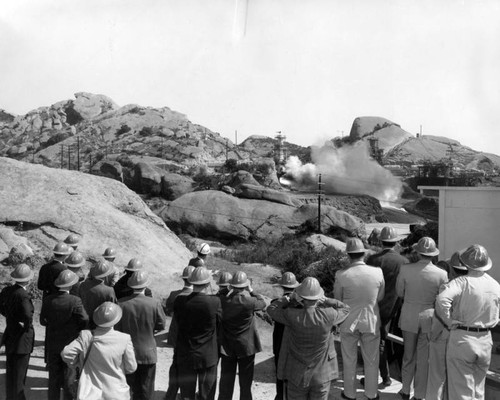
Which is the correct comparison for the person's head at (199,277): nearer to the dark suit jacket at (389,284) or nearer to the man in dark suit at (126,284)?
the man in dark suit at (126,284)

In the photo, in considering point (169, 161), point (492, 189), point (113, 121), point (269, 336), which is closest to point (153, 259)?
point (269, 336)

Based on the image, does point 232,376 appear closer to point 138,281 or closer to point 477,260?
point 138,281

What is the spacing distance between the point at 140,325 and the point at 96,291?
0.97 m

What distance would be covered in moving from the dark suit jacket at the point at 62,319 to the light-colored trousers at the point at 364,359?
282 cm

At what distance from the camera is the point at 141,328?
5.51m

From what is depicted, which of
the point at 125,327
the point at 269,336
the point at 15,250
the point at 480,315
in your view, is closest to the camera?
the point at 480,315

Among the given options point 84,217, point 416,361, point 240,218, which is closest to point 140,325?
point 416,361

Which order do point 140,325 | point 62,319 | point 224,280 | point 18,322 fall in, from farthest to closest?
1. point 224,280
2. point 18,322
3. point 62,319
4. point 140,325

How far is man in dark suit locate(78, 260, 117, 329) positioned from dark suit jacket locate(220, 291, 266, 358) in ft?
4.56

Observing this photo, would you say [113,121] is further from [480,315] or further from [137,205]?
[480,315]

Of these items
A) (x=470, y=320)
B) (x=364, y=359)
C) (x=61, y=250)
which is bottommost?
(x=364, y=359)

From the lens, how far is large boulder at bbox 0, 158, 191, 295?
38.1ft

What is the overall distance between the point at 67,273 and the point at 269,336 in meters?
4.75

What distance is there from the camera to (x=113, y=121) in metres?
123
